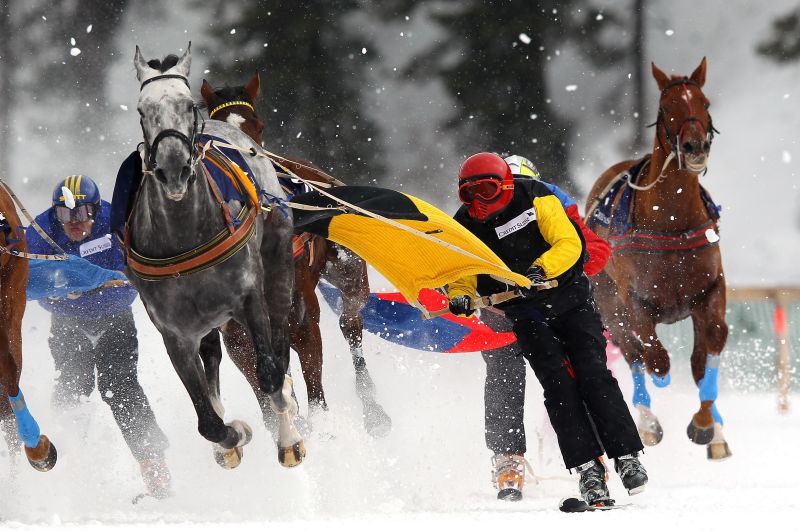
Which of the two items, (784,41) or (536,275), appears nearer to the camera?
(536,275)

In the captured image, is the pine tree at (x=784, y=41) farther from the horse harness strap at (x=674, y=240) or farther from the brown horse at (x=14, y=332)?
the brown horse at (x=14, y=332)

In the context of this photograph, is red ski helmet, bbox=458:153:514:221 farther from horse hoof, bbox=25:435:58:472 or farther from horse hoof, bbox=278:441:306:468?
horse hoof, bbox=25:435:58:472

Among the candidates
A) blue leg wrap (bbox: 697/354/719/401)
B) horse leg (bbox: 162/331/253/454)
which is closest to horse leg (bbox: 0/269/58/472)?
horse leg (bbox: 162/331/253/454)

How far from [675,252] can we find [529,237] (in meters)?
2.35

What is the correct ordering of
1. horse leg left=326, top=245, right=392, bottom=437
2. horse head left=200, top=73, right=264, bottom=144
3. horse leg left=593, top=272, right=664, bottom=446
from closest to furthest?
horse head left=200, top=73, right=264, bottom=144, horse leg left=593, top=272, right=664, bottom=446, horse leg left=326, top=245, right=392, bottom=437

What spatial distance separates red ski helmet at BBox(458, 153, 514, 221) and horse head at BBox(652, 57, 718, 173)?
225cm

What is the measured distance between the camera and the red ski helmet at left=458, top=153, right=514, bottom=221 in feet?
18.0

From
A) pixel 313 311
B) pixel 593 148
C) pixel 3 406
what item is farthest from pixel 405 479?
pixel 593 148

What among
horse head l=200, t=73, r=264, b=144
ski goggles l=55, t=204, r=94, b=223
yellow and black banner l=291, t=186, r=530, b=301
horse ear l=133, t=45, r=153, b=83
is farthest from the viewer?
ski goggles l=55, t=204, r=94, b=223

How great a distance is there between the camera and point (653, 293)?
7820 mm

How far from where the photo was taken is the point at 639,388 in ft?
26.5

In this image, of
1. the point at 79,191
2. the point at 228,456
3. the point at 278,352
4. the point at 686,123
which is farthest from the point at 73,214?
the point at 686,123

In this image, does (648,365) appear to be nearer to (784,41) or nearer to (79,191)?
(79,191)

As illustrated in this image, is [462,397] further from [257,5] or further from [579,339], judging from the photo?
[257,5]
